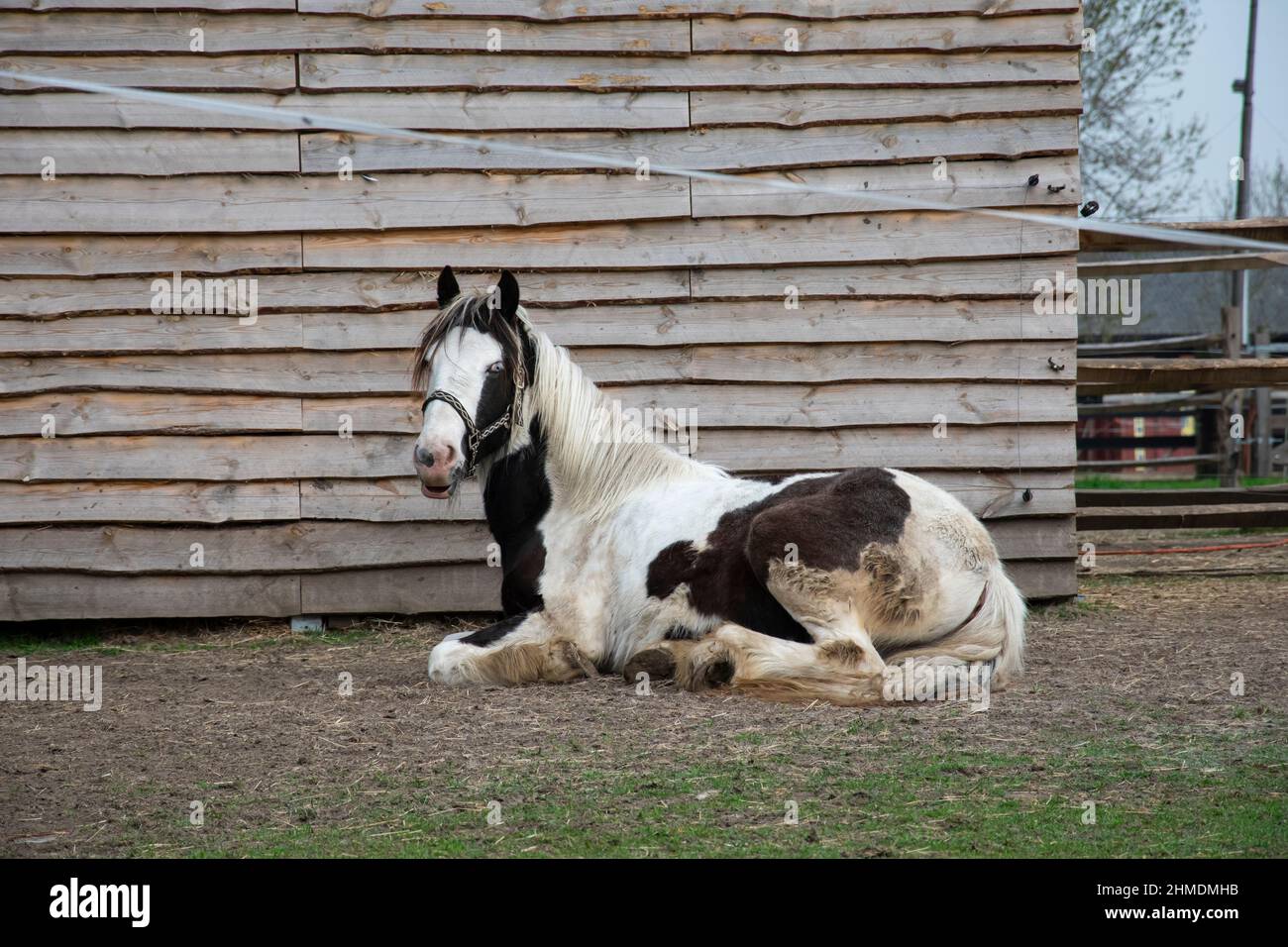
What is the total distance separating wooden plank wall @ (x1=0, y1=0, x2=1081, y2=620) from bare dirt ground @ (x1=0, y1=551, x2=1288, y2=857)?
1.58m

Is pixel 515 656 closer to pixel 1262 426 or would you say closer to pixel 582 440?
pixel 582 440

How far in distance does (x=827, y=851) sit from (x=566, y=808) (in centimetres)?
84

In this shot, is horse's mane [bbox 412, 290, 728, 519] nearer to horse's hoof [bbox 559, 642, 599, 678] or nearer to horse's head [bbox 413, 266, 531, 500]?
horse's head [bbox 413, 266, 531, 500]

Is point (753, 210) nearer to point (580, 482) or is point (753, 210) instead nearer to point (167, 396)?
point (580, 482)

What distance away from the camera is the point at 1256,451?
1881 centimetres

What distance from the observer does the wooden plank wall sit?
724 centimetres

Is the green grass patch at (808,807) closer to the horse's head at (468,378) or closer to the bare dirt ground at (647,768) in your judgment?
the bare dirt ground at (647,768)

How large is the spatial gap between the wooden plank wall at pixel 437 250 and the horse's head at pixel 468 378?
1817mm

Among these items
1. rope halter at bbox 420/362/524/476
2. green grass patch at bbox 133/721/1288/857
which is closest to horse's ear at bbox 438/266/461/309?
rope halter at bbox 420/362/524/476

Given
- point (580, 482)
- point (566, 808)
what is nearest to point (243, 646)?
point (580, 482)

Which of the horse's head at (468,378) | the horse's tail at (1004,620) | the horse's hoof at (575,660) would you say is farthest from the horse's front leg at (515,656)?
the horse's tail at (1004,620)

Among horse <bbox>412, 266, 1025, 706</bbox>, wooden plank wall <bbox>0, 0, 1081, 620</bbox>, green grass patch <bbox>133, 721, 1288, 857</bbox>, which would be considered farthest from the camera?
wooden plank wall <bbox>0, 0, 1081, 620</bbox>

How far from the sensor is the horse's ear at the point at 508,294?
5383mm

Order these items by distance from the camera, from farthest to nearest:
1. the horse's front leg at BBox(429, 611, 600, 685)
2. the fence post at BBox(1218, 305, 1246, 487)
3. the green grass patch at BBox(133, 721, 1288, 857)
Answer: the fence post at BBox(1218, 305, 1246, 487), the horse's front leg at BBox(429, 611, 600, 685), the green grass patch at BBox(133, 721, 1288, 857)
